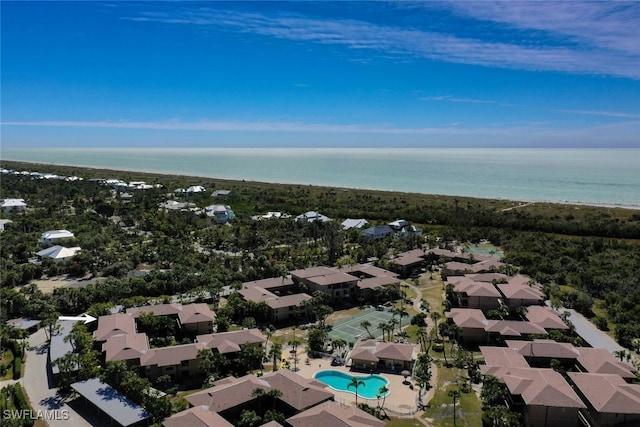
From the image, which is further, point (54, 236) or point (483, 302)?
point (54, 236)

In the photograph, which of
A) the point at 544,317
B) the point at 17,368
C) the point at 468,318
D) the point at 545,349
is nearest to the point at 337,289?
the point at 468,318

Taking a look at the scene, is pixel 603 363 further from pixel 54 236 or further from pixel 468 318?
pixel 54 236

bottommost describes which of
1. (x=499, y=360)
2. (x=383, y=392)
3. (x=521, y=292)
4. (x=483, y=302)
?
(x=383, y=392)

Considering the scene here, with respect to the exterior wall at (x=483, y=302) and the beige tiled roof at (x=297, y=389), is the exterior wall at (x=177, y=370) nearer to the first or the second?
the beige tiled roof at (x=297, y=389)

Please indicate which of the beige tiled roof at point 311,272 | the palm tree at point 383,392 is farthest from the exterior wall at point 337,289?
the palm tree at point 383,392

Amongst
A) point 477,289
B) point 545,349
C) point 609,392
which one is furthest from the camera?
point 477,289

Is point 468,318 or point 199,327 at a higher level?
point 468,318

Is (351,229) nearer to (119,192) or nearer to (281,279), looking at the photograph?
(281,279)

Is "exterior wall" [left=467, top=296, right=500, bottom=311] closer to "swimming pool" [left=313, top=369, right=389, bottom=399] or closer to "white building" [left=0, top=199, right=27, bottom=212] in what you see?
"swimming pool" [left=313, top=369, right=389, bottom=399]

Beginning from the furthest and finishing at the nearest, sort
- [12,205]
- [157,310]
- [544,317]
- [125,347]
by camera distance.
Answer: [12,205]
[157,310]
[544,317]
[125,347]
